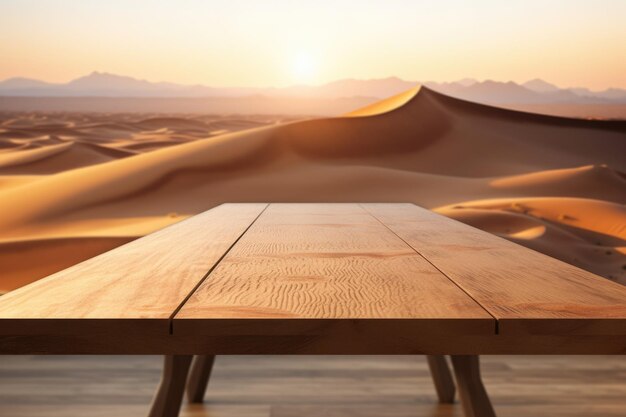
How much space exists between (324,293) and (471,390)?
72 centimetres

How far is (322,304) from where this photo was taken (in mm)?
1173

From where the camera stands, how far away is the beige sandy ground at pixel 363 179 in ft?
20.6

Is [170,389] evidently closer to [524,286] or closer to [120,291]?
[120,291]

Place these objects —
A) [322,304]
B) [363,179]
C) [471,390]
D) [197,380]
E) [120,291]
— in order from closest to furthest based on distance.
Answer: [322,304]
[120,291]
[471,390]
[197,380]
[363,179]

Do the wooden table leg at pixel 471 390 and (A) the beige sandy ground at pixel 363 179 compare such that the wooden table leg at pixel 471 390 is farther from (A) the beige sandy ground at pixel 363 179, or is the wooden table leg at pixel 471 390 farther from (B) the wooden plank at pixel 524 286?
(A) the beige sandy ground at pixel 363 179

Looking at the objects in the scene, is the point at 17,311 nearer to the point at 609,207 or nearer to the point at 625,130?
the point at 609,207

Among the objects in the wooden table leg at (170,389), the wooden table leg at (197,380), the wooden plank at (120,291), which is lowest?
the wooden table leg at (197,380)

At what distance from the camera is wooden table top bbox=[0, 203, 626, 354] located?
1.09 m

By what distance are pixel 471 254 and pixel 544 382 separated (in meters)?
1.26

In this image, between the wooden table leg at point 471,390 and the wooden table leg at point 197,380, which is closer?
the wooden table leg at point 471,390

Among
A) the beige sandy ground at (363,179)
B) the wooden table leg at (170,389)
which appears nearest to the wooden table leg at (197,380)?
the wooden table leg at (170,389)

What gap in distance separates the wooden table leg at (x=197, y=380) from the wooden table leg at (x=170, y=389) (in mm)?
621

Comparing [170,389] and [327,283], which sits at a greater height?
[327,283]

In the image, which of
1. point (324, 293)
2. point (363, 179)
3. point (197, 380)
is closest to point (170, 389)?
point (197, 380)
